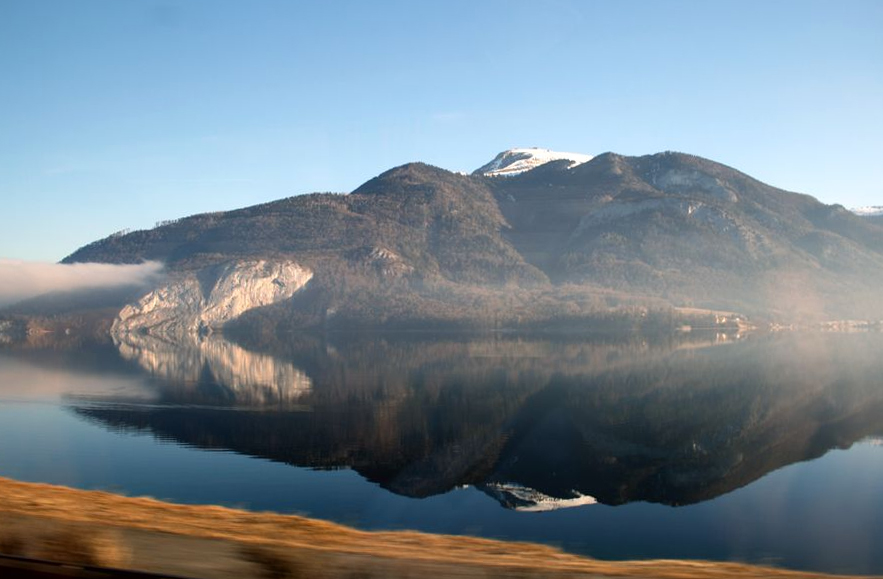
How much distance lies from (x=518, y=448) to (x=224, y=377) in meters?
57.0

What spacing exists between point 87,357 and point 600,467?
12049 cm

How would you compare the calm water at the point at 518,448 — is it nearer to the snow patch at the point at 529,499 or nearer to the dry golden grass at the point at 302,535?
the snow patch at the point at 529,499

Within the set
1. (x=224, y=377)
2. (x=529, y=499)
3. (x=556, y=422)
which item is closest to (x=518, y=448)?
(x=556, y=422)

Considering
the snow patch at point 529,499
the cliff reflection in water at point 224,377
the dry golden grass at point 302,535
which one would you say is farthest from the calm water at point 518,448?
the dry golden grass at point 302,535

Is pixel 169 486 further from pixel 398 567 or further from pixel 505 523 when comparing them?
pixel 398 567

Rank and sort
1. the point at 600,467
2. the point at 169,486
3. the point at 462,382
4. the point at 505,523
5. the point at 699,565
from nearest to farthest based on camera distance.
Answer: the point at 699,565
the point at 505,523
the point at 169,486
the point at 600,467
the point at 462,382

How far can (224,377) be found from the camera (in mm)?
93125

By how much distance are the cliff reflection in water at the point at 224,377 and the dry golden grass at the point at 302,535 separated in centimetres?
5483

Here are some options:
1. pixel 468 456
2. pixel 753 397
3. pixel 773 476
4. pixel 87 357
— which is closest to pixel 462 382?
pixel 753 397

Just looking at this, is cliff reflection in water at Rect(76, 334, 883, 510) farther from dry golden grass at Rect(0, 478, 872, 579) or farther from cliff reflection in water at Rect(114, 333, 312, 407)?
dry golden grass at Rect(0, 478, 872, 579)

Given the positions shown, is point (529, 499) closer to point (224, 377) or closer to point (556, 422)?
point (556, 422)

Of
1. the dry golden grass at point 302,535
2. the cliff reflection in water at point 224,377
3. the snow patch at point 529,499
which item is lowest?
the snow patch at point 529,499

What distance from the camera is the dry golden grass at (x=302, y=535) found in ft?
28.2

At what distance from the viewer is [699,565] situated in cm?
935
